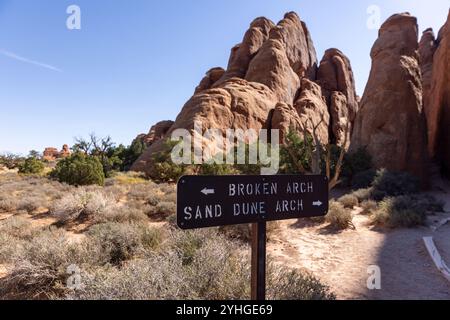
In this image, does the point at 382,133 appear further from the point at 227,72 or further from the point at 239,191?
the point at 227,72

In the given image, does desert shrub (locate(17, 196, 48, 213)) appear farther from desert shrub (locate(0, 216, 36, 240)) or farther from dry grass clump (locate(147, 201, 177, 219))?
dry grass clump (locate(147, 201, 177, 219))

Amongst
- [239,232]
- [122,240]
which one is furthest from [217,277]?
[239,232]

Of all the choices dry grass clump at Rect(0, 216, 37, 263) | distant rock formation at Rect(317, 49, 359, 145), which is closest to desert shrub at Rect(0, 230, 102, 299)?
dry grass clump at Rect(0, 216, 37, 263)

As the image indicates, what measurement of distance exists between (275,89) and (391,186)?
77.3 ft

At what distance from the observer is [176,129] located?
28.7 meters

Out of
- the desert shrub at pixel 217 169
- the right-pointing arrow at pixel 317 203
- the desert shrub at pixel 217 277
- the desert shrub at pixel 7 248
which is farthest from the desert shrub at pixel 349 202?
the desert shrub at pixel 7 248

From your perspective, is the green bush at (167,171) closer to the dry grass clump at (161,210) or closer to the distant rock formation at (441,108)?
the dry grass clump at (161,210)

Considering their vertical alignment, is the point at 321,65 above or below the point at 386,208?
above

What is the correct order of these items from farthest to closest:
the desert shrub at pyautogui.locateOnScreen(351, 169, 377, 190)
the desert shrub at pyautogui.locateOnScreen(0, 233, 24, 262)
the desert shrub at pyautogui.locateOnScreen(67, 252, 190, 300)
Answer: the desert shrub at pyautogui.locateOnScreen(351, 169, 377, 190) → the desert shrub at pyautogui.locateOnScreen(0, 233, 24, 262) → the desert shrub at pyautogui.locateOnScreen(67, 252, 190, 300)

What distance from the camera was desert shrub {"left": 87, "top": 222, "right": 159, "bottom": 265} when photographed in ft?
17.5

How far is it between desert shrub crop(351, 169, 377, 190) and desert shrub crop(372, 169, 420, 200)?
82 cm

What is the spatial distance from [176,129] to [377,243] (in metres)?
23.1

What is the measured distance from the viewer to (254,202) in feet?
9.08
